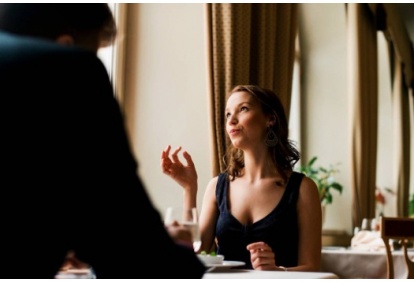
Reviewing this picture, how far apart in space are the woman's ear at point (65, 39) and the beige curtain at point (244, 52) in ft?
8.56

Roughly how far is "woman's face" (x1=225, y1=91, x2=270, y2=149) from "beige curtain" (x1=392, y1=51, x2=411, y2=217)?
6.42 metres

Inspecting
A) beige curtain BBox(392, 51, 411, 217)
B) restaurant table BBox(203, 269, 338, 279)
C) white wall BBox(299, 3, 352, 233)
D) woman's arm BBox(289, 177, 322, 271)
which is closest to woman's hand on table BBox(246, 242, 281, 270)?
restaurant table BBox(203, 269, 338, 279)

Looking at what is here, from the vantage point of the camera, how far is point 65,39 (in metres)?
0.61

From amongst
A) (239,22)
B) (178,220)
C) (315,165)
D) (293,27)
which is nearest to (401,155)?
(315,165)

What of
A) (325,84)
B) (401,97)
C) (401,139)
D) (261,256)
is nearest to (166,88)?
(261,256)

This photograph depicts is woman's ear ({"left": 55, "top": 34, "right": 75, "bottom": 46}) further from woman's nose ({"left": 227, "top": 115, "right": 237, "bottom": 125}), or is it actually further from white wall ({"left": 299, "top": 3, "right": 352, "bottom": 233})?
white wall ({"left": 299, "top": 3, "right": 352, "bottom": 233})

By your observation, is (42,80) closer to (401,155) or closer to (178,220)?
(178,220)

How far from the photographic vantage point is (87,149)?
0.55m

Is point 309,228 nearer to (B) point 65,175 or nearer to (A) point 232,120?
(A) point 232,120

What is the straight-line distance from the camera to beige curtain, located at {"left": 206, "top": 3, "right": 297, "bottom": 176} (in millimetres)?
3252

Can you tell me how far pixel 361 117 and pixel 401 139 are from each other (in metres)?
2.50

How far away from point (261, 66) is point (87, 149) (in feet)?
9.99

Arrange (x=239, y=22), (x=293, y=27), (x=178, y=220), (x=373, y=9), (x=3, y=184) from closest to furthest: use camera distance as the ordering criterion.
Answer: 1. (x=3, y=184)
2. (x=178, y=220)
3. (x=239, y=22)
4. (x=293, y=27)
5. (x=373, y=9)

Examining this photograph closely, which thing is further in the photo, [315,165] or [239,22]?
[315,165]
